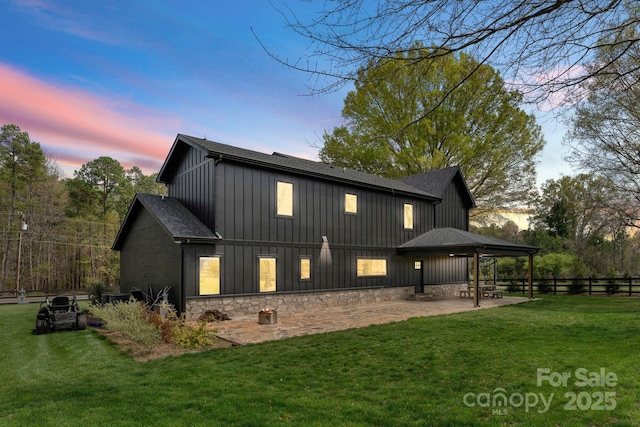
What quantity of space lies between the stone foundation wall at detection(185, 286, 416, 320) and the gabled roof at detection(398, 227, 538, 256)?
7.82 ft

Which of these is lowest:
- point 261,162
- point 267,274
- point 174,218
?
point 267,274

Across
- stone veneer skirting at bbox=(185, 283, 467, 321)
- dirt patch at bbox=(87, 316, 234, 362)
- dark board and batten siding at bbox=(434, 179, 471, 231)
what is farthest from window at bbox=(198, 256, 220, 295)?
dark board and batten siding at bbox=(434, 179, 471, 231)

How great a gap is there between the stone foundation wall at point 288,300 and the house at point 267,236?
0.03 meters

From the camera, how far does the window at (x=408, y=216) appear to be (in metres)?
18.8

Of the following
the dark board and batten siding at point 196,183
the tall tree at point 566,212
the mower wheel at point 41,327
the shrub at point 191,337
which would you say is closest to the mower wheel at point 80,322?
the mower wheel at point 41,327

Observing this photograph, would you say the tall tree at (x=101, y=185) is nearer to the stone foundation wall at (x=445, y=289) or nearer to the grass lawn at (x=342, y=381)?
the grass lawn at (x=342, y=381)

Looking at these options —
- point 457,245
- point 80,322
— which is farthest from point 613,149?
point 80,322

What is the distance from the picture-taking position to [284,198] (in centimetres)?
1394

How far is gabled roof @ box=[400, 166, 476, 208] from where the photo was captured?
66.1 ft

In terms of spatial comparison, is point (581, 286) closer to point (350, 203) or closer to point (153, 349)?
point (350, 203)

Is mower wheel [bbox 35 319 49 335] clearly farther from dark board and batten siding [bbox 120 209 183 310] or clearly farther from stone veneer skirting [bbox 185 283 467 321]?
stone veneer skirting [bbox 185 283 467 321]

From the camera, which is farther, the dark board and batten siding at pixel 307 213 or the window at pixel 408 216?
the window at pixel 408 216

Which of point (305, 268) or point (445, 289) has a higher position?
point (305, 268)

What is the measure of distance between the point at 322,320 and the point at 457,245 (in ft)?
22.9
